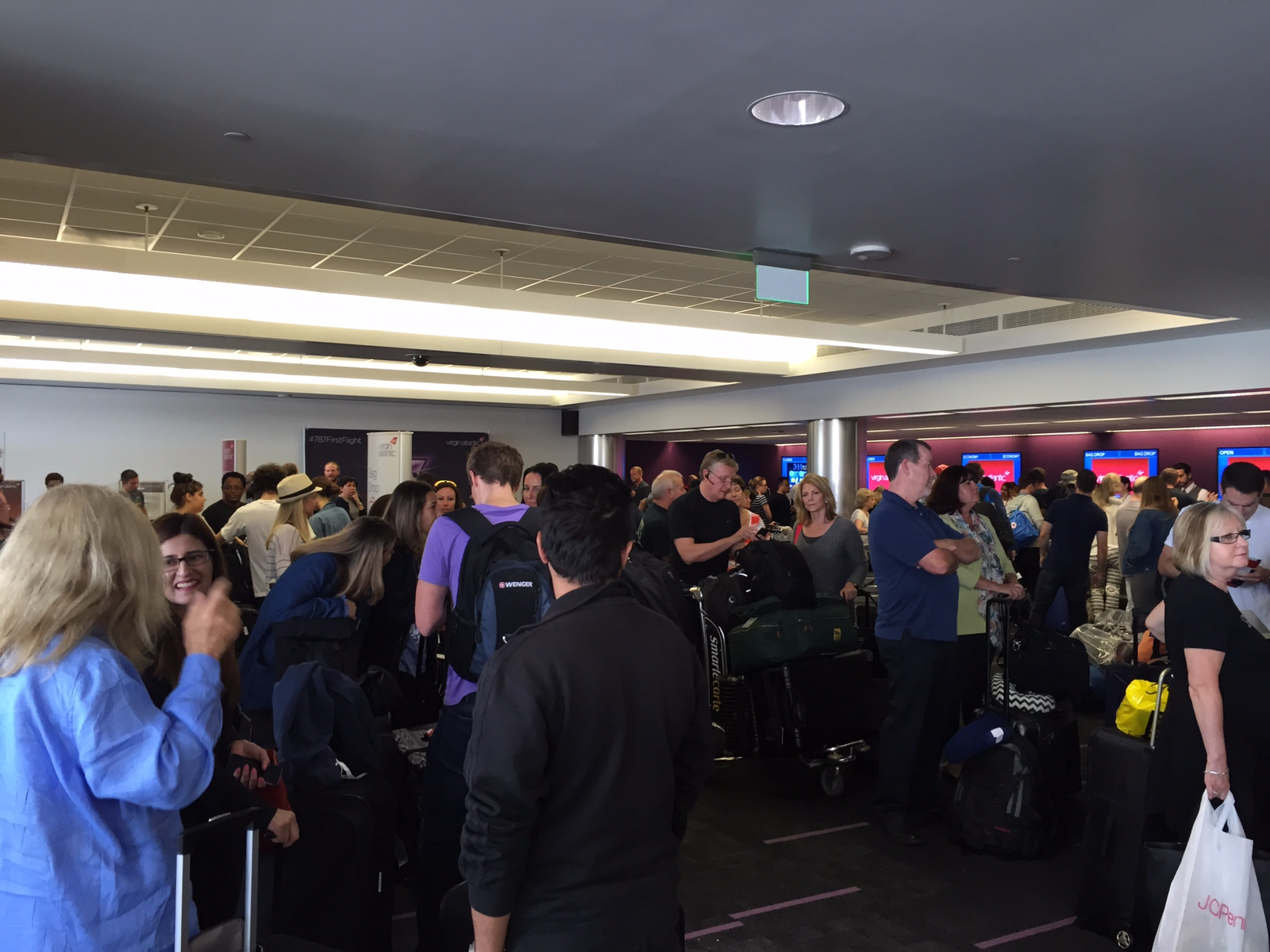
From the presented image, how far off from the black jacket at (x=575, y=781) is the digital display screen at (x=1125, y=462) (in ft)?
48.5

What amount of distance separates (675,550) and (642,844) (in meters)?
4.04

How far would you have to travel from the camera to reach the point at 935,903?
11.7 ft

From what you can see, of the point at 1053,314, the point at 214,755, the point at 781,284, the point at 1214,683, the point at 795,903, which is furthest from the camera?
the point at 1053,314

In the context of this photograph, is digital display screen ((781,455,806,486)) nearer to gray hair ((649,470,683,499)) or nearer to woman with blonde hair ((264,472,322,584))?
gray hair ((649,470,683,499))

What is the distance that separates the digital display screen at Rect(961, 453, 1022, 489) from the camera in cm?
1634

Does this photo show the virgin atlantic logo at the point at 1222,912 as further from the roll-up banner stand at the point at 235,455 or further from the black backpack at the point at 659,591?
the roll-up banner stand at the point at 235,455

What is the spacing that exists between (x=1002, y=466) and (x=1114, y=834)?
46.5 ft

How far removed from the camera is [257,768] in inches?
100.0

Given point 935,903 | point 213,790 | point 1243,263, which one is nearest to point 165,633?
point 213,790

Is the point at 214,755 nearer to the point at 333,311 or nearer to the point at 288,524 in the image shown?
the point at 288,524

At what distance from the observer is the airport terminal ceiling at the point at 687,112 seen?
8.66ft

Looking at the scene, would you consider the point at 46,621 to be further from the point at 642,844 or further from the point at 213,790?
the point at 642,844

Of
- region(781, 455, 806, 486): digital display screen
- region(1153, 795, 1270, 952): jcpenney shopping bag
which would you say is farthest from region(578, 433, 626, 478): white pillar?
region(1153, 795, 1270, 952): jcpenney shopping bag

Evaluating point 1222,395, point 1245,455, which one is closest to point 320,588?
point 1222,395
